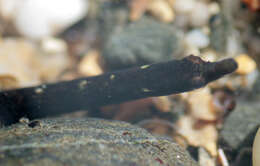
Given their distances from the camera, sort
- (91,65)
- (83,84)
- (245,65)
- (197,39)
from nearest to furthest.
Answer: (83,84)
(245,65)
(91,65)
(197,39)

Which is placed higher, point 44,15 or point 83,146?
point 44,15

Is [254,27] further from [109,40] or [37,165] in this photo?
[37,165]

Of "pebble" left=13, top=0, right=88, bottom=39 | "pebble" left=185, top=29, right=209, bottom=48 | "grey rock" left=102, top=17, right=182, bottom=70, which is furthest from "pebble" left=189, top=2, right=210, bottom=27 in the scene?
"pebble" left=13, top=0, right=88, bottom=39

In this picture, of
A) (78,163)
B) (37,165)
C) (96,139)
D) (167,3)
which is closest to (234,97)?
(167,3)

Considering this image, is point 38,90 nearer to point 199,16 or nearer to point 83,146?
point 83,146

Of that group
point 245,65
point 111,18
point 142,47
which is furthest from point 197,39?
point 111,18
